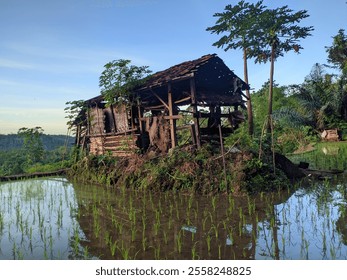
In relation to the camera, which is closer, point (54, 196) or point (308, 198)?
point (308, 198)

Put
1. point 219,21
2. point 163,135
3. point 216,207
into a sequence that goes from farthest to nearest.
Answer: point 219,21, point 163,135, point 216,207

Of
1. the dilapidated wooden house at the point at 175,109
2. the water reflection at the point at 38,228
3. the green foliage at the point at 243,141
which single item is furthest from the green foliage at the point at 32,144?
the green foliage at the point at 243,141

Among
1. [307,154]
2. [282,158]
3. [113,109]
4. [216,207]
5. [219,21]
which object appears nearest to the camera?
[216,207]

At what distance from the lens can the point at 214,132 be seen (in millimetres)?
11383

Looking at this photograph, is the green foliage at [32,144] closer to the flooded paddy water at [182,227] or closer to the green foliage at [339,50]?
the flooded paddy water at [182,227]

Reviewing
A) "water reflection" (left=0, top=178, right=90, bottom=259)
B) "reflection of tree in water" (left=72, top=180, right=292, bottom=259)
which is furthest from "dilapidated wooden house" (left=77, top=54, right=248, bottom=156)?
"water reflection" (left=0, top=178, right=90, bottom=259)

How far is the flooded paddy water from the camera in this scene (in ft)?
13.3

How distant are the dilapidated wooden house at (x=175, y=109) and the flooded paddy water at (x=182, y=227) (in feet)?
10.9

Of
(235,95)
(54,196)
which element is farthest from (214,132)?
(54,196)

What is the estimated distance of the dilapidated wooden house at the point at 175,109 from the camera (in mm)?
10219

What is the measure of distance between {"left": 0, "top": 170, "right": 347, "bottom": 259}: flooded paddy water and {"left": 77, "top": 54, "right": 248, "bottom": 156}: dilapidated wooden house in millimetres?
3335

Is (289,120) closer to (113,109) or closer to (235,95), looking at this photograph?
(235,95)

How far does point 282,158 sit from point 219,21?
13475mm

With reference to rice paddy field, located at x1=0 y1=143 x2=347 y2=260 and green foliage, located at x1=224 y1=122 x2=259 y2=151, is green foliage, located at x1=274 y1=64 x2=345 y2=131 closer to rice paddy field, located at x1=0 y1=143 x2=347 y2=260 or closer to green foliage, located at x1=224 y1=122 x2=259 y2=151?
green foliage, located at x1=224 y1=122 x2=259 y2=151
